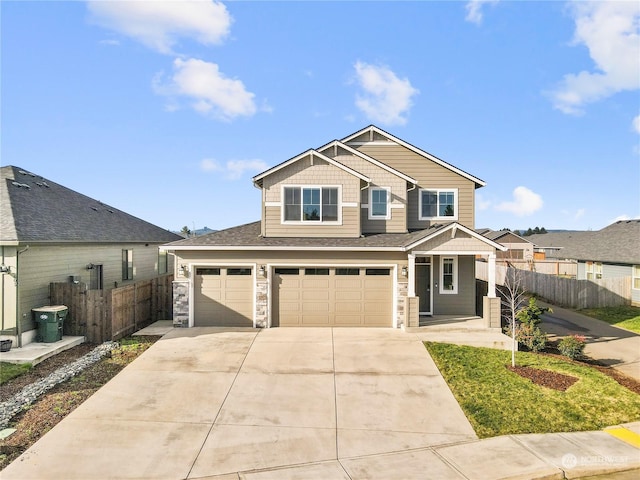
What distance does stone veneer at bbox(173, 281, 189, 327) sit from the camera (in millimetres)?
13812

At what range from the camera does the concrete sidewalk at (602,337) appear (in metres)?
11.6

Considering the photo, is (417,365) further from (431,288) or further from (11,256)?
(11,256)

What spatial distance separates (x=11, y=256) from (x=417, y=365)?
12.1 m

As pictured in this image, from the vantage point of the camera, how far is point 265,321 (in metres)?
13.8

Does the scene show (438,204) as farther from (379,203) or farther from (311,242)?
(311,242)

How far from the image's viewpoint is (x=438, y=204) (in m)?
16.5

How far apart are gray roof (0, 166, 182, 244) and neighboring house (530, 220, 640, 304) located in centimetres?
2615

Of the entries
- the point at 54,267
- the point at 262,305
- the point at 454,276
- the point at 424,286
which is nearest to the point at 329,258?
the point at 262,305

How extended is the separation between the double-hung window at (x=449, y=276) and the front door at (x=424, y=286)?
0.55 m

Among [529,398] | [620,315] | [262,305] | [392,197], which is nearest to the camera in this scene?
[529,398]

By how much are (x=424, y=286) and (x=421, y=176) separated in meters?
4.90

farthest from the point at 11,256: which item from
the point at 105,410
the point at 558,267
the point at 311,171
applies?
the point at 558,267

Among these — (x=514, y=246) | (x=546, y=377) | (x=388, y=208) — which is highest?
(x=388, y=208)

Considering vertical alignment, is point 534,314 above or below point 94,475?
above
